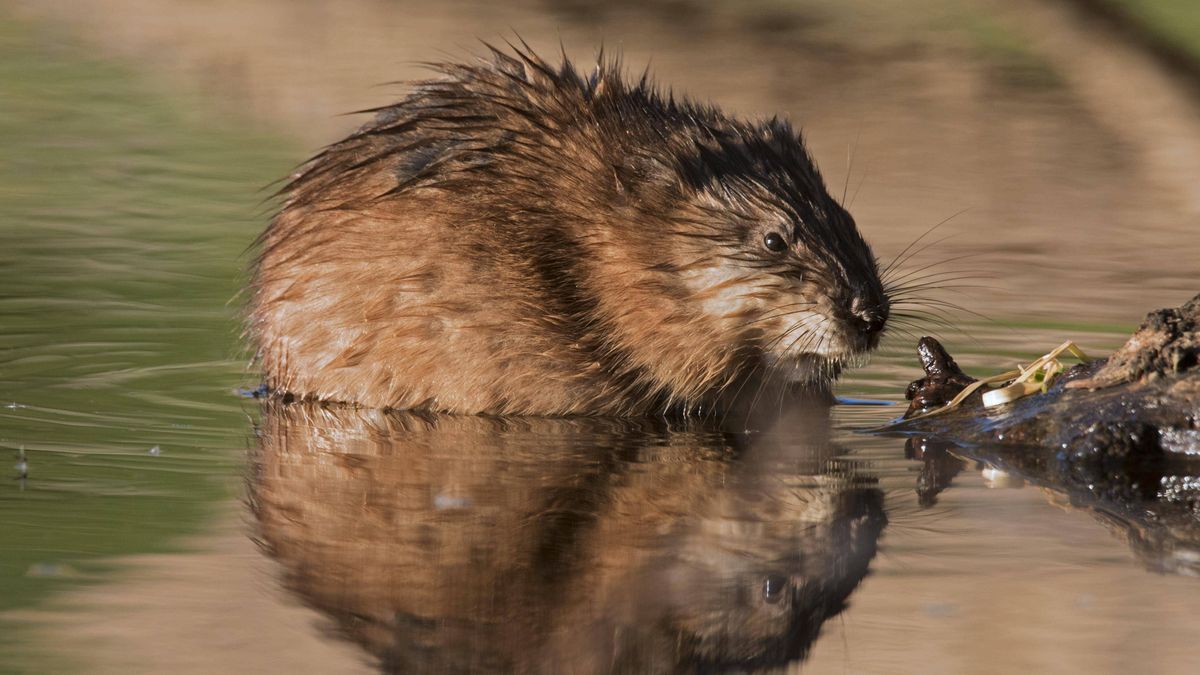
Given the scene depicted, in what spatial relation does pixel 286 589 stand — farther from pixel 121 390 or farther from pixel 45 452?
pixel 121 390

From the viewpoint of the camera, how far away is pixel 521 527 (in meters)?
4.55

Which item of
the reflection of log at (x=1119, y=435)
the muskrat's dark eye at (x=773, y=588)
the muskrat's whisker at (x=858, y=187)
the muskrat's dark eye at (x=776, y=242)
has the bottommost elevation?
the muskrat's dark eye at (x=773, y=588)

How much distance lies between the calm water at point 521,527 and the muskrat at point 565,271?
16cm

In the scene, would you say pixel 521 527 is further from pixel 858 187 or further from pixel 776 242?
pixel 858 187

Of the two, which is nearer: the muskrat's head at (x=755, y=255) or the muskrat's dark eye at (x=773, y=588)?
the muskrat's dark eye at (x=773, y=588)

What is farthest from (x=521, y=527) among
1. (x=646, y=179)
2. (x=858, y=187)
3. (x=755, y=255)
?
(x=858, y=187)

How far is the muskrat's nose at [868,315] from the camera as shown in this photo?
19.5 ft

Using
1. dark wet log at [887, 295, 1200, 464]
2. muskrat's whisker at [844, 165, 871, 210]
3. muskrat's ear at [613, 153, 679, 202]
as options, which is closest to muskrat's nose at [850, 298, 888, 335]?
dark wet log at [887, 295, 1200, 464]

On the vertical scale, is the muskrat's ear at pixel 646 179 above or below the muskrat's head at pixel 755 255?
above

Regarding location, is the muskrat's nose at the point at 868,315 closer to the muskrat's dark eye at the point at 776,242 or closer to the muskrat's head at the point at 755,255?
the muskrat's head at the point at 755,255

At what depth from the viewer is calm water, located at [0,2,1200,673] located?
365cm

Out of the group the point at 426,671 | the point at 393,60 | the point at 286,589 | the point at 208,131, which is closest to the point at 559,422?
the point at 286,589

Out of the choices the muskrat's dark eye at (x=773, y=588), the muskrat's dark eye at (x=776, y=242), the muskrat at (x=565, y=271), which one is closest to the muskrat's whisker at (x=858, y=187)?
the muskrat at (x=565, y=271)

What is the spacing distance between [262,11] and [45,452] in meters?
11.0
